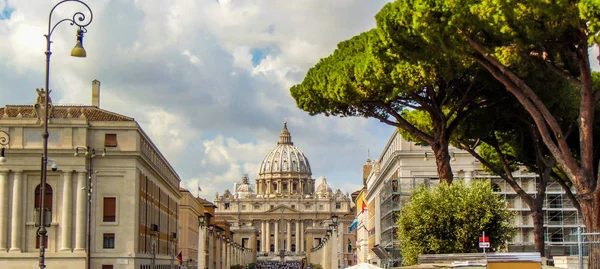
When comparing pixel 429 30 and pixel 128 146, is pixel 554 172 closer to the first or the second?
pixel 429 30

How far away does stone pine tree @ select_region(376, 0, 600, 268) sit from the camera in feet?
69.8

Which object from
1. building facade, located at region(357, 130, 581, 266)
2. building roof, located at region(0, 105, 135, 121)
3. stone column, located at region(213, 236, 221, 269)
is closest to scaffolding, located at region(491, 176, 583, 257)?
building facade, located at region(357, 130, 581, 266)

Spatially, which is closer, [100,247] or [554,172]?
[554,172]

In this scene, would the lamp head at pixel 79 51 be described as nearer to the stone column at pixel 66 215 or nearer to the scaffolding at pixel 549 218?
the stone column at pixel 66 215

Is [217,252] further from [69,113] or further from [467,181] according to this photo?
[69,113]

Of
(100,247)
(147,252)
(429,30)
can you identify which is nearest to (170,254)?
(147,252)

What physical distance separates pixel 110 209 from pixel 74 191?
8.20 ft

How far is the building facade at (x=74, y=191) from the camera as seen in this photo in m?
51.7

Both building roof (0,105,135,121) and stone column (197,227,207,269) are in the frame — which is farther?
stone column (197,227,207,269)

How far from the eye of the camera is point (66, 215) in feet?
170

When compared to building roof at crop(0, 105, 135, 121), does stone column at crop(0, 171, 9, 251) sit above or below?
below

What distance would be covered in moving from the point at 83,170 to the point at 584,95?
3584cm

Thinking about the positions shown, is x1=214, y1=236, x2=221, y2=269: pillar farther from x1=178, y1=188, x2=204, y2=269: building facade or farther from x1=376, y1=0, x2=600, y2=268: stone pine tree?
x1=376, y1=0, x2=600, y2=268: stone pine tree

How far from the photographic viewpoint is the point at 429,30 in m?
22.7
